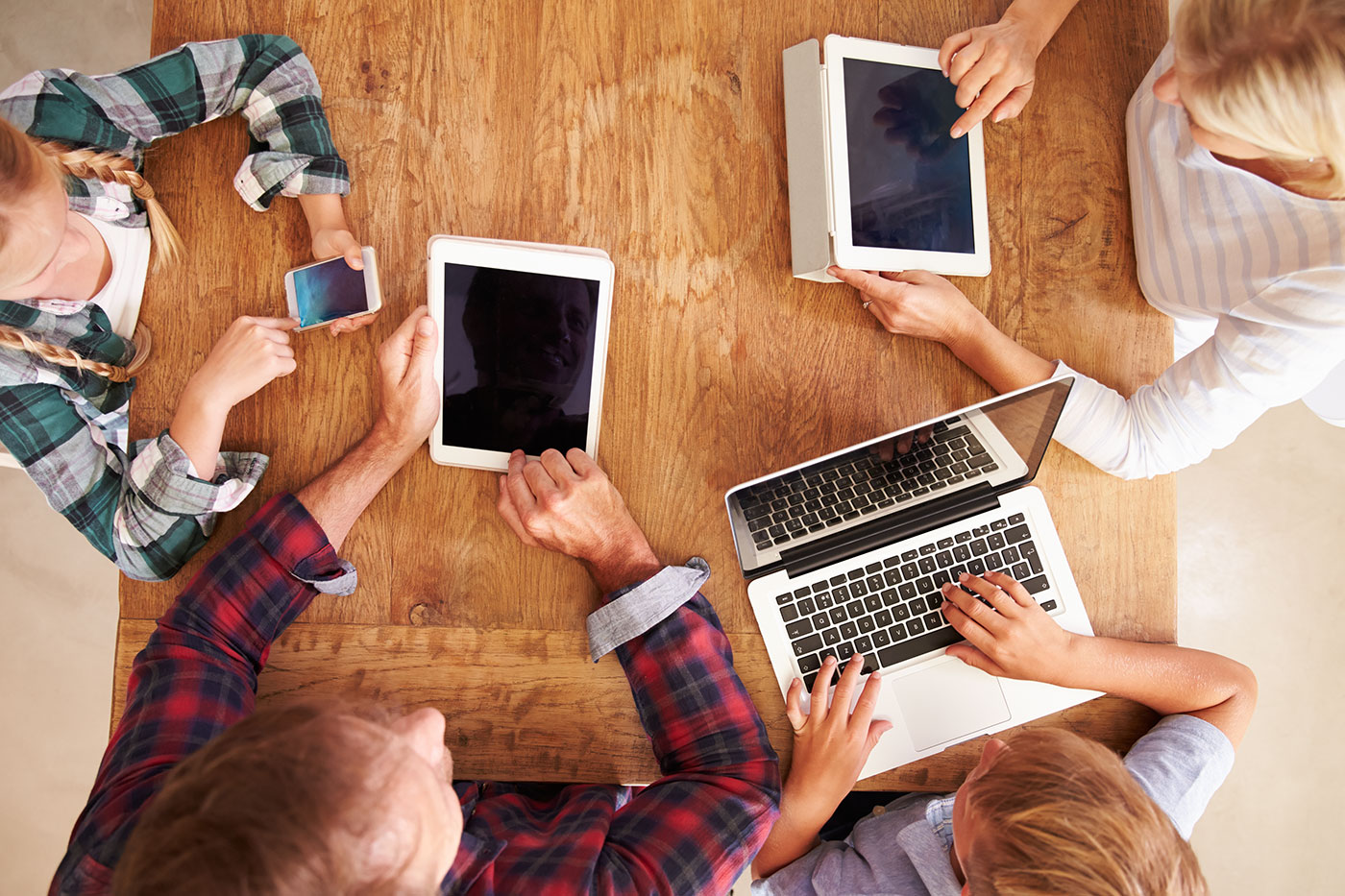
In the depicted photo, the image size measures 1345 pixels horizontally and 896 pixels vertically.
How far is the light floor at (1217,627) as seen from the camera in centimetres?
174

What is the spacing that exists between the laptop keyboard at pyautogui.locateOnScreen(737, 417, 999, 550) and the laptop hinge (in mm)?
20

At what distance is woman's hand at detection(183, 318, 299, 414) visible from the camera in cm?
93

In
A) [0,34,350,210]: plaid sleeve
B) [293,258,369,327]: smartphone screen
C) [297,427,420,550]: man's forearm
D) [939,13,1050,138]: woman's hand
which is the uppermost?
[939,13,1050,138]: woman's hand

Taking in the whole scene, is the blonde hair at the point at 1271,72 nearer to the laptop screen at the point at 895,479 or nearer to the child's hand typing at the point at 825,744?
the laptop screen at the point at 895,479

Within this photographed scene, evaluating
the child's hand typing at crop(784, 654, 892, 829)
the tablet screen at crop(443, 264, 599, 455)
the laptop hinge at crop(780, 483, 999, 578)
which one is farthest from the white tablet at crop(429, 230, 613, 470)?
the child's hand typing at crop(784, 654, 892, 829)

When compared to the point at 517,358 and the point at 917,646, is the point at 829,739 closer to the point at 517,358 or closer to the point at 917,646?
the point at 917,646

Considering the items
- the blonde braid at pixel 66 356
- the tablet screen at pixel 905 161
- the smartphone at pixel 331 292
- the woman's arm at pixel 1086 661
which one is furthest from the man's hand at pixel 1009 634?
the blonde braid at pixel 66 356

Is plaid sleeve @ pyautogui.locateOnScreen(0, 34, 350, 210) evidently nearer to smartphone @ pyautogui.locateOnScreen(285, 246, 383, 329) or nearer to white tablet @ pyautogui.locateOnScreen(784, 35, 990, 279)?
smartphone @ pyautogui.locateOnScreen(285, 246, 383, 329)

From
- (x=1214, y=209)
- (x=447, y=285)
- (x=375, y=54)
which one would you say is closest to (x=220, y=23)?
(x=375, y=54)

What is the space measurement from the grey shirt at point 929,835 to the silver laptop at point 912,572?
0.33ft

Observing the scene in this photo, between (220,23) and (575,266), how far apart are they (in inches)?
22.5

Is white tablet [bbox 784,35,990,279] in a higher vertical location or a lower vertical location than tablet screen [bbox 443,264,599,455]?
higher

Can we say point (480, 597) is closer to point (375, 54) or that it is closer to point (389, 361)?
point (389, 361)

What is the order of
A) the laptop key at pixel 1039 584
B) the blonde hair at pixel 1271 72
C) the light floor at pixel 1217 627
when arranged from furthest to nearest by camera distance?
the light floor at pixel 1217 627, the laptop key at pixel 1039 584, the blonde hair at pixel 1271 72
